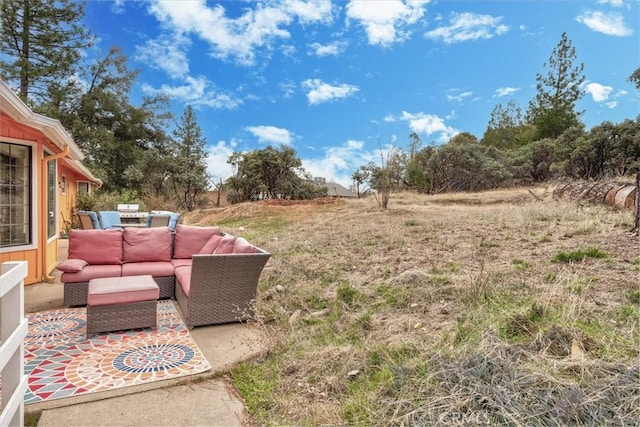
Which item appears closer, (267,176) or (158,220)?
(158,220)

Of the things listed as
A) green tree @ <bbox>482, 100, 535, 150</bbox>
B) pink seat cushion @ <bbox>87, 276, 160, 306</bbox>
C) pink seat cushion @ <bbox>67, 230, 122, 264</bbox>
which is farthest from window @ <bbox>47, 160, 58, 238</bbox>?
green tree @ <bbox>482, 100, 535, 150</bbox>

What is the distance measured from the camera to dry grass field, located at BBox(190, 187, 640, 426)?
1.97 meters

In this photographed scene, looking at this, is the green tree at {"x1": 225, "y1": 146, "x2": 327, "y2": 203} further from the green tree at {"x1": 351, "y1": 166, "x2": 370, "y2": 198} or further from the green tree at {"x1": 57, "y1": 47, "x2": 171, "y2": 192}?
the green tree at {"x1": 57, "y1": 47, "x2": 171, "y2": 192}

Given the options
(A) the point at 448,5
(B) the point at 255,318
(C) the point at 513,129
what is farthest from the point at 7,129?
(C) the point at 513,129

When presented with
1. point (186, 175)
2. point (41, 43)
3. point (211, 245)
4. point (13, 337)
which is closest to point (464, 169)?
point (186, 175)

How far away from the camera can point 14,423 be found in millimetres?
1771

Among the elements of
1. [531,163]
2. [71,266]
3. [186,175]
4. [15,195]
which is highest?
[531,163]

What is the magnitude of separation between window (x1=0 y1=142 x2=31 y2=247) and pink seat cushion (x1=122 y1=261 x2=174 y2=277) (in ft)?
5.76

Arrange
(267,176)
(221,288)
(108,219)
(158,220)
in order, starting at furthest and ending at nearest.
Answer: (267,176) < (108,219) < (158,220) < (221,288)

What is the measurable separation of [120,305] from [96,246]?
5.26 ft

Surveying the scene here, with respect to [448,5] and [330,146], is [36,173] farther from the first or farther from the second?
[330,146]

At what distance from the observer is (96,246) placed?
4641mm

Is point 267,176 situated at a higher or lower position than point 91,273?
higher

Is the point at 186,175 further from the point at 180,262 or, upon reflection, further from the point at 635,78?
the point at 635,78
